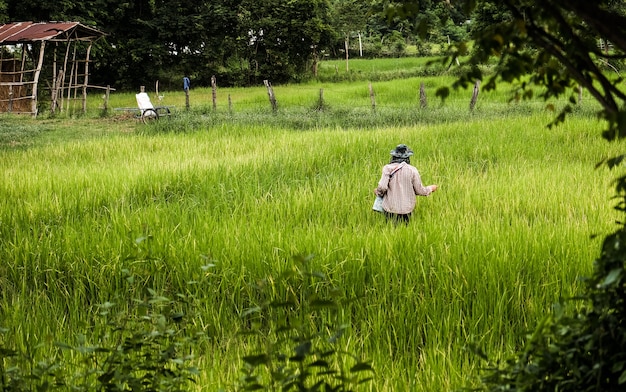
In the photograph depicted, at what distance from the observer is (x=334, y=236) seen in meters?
4.80

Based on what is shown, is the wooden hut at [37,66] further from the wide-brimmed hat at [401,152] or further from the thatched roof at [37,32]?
the wide-brimmed hat at [401,152]

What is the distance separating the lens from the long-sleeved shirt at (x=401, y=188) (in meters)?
5.47

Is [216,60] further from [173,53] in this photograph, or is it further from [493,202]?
[493,202]

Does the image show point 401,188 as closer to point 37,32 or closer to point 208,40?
point 37,32

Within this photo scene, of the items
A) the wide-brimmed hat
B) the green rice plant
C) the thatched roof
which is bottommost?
the green rice plant

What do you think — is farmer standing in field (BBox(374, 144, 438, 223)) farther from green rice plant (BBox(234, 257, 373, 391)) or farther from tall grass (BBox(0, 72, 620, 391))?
green rice plant (BBox(234, 257, 373, 391))

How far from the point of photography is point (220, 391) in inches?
90.5

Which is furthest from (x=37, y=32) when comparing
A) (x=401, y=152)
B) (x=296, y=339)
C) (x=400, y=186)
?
(x=296, y=339)

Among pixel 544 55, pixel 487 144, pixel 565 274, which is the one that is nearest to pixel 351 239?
pixel 565 274

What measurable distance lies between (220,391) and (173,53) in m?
31.6

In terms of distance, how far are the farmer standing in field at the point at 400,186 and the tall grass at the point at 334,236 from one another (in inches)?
8.5

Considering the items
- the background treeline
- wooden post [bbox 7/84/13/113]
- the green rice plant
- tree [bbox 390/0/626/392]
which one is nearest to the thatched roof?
wooden post [bbox 7/84/13/113]

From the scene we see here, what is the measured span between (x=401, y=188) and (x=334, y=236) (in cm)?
97

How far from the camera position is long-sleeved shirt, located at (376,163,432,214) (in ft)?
18.0
